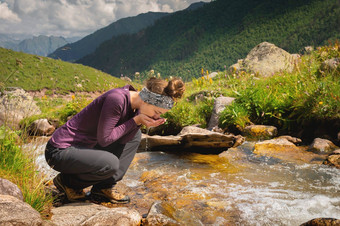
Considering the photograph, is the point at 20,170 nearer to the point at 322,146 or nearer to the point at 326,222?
the point at 326,222

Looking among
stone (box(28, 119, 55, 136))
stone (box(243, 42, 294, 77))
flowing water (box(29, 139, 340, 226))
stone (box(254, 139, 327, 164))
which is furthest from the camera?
stone (box(243, 42, 294, 77))

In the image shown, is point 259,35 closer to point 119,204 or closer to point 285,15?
point 285,15

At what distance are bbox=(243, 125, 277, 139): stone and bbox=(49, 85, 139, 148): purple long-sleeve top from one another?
436cm

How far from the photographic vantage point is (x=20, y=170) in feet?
9.46

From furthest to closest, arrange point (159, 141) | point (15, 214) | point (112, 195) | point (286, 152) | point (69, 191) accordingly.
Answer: point (159, 141) → point (286, 152) → point (112, 195) → point (69, 191) → point (15, 214)

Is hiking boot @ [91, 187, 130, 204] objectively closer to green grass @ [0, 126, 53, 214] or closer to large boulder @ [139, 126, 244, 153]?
green grass @ [0, 126, 53, 214]

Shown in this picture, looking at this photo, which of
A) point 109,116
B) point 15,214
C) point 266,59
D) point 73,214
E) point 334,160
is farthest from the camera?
point 266,59

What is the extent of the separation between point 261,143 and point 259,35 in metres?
103

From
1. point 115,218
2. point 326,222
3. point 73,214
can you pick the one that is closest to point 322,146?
point 326,222

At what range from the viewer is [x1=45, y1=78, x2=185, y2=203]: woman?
266 cm

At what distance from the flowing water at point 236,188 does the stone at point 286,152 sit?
25cm

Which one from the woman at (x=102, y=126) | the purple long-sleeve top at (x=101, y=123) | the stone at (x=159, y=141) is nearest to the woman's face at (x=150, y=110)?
the woman at (x=102, y=126)

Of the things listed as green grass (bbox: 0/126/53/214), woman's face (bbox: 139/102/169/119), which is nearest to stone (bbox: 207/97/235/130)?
woman's face (bbox: 139/102/169/119)

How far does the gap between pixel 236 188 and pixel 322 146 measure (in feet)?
8.59
